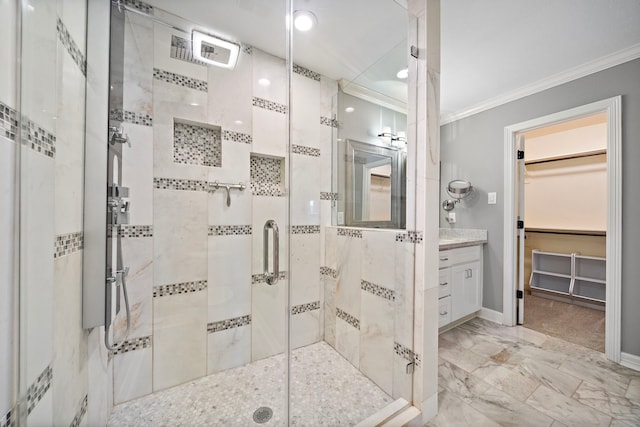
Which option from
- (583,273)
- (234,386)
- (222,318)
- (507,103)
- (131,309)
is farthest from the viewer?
(583,273)

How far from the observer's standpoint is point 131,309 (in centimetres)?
136

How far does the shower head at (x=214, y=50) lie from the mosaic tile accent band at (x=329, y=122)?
78 cm

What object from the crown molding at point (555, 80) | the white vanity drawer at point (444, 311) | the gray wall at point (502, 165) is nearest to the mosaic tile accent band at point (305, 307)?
the white vanity drawer at point (444, 311)

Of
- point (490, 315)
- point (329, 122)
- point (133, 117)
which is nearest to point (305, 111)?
point (329, 122)

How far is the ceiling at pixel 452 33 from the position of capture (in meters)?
1.49

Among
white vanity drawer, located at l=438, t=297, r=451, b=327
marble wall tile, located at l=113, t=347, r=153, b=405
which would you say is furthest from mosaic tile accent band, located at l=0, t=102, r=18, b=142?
white vanity drawer, located at l=438, t=297, r=451, b=327

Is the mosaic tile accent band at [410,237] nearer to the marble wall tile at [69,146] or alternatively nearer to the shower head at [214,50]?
the marble wall tile at [69,146]

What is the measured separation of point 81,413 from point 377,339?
1.45 meters

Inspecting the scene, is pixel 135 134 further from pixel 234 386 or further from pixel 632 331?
pixel 632 331

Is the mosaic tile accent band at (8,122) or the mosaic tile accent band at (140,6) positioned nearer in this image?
the mosaic tile accent band at (8,122)

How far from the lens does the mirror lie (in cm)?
175

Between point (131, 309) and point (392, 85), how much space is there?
2.27 m

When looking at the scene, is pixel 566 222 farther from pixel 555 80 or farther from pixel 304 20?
pixel 304 20

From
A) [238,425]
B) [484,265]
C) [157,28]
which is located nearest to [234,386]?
[238,425]
